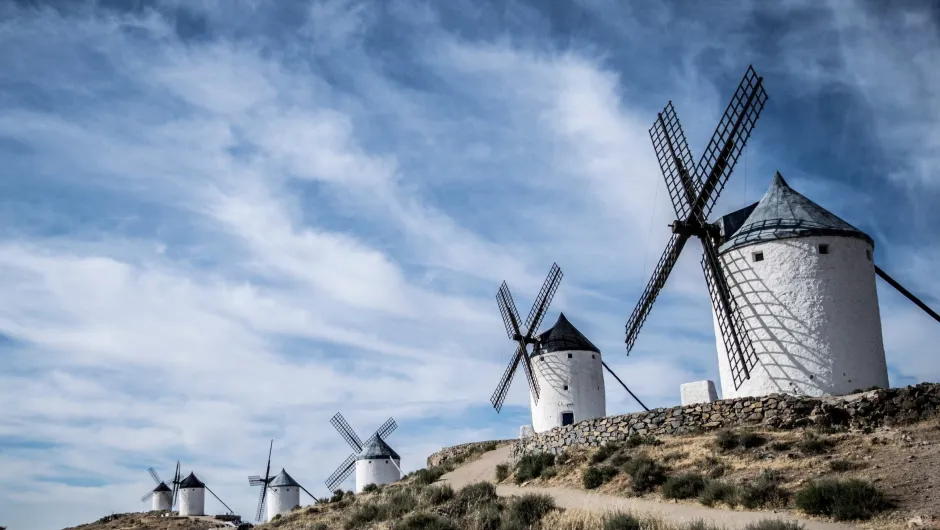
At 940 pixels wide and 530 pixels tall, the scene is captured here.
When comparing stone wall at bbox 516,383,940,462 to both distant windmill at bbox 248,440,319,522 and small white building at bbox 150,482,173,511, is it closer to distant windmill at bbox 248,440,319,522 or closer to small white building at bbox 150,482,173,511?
distant windmill at bbox 248,440,319,522

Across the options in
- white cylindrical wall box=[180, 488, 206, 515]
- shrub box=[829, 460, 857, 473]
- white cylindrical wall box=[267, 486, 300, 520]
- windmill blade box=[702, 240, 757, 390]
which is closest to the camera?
shrub box=[829, 460, 857, 473]

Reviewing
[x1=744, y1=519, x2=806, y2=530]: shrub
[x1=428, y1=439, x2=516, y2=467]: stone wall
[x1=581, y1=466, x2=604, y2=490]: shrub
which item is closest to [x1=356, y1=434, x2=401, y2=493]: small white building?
[x1=428, y1=439, x2=516, y2=467]: stone wall

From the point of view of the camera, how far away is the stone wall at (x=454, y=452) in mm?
32125

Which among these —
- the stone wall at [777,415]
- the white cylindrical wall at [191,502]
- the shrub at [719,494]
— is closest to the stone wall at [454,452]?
the stone wall at [777,415]

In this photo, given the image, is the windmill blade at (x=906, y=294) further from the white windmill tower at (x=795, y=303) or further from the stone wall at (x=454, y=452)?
the stone wall at (x=454, y=452)

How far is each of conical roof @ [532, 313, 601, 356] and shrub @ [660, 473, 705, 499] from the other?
15.6 meters

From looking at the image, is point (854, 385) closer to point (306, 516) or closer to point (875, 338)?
point (875, 338)

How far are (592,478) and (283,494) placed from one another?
110 ft

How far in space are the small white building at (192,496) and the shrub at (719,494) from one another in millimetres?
49361

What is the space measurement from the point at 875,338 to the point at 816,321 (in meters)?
1.82

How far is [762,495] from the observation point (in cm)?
1373

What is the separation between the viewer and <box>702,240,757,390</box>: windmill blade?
20.6 meters

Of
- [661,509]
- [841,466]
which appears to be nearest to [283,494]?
[661,509]

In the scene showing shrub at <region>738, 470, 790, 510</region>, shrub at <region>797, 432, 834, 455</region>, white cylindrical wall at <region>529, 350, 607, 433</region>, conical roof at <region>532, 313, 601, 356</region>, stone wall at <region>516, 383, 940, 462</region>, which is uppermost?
conical roof at <region>532, 313, 601, 356</region>
